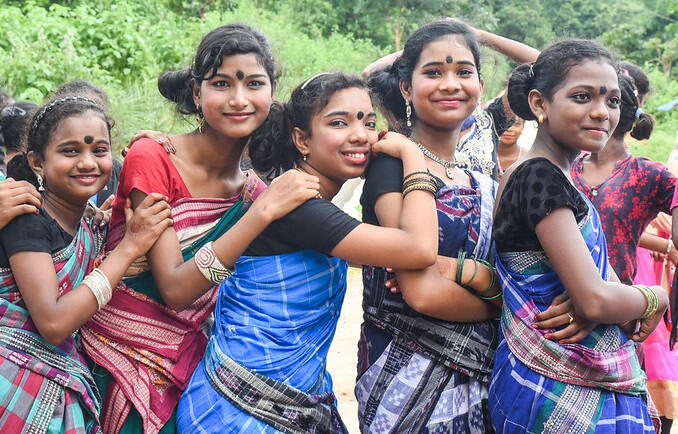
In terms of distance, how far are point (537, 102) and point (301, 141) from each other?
0.86 metres

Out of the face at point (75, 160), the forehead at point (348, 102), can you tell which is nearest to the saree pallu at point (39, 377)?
the face at point (75, 160)

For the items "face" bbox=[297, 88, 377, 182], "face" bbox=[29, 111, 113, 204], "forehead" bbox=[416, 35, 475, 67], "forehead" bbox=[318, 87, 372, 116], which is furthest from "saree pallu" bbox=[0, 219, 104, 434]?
"forehead" bbox=[416, 35, 475, 67]

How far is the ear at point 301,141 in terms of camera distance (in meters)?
2.60

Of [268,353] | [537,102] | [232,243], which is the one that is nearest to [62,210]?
[232,243]

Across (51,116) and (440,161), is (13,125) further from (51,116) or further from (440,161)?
(440,161)

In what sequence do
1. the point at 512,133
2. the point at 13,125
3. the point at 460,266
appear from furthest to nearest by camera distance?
the point at 512,133 < the point at 13,125 < the point at 460,266

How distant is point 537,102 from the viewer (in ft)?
7.90

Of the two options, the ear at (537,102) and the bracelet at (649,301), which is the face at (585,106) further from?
the bracelet at (649,301)

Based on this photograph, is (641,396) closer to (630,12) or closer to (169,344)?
(169,344)

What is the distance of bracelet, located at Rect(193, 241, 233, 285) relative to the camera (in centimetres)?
228

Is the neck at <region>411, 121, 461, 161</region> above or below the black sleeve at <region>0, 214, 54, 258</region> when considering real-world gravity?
above

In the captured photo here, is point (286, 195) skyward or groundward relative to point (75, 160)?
skyward

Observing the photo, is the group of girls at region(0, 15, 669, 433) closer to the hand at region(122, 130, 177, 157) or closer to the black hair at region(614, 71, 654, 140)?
the hand at region(122, 130, 177, 157)

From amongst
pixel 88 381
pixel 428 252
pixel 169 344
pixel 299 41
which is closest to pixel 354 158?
pixel 428 252
